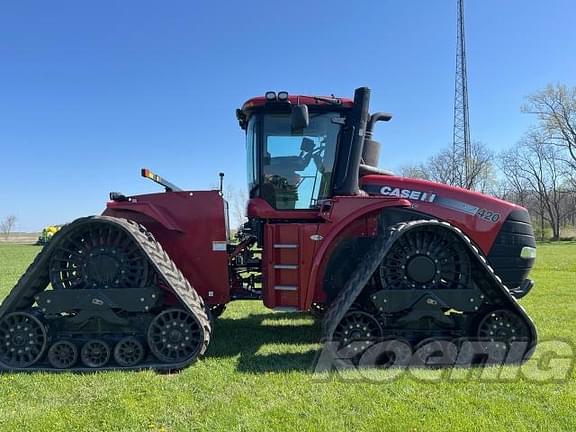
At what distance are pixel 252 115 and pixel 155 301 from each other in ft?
8.99

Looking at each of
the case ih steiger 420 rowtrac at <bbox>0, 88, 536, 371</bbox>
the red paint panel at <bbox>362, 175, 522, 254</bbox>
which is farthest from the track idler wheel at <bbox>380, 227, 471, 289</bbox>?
the red paint panel at <bbox>362, 175, 522, 254</bbox>

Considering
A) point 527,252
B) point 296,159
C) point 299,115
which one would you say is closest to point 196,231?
point 296,159

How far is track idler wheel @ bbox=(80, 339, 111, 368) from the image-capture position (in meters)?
5.08

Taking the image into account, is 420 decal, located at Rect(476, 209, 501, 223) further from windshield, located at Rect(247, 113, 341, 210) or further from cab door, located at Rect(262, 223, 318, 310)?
cab door, located at Rect(262, 223, 318, 310)

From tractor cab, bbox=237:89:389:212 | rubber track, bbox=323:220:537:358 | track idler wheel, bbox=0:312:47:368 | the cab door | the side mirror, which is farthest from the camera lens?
tractor cab, bbox=237:89:389:212

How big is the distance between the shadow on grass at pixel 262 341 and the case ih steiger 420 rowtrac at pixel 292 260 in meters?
0.62

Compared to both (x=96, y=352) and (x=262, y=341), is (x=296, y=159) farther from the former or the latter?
(x=96, y=352)

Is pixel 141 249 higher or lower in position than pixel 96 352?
higher

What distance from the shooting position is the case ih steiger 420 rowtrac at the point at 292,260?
201 inches

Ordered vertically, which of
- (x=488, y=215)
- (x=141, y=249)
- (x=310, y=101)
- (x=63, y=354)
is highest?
(x=310, y=101)

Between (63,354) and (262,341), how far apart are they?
8.53 feet

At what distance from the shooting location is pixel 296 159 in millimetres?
5836

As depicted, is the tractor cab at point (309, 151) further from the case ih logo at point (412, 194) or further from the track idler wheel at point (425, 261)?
the track idler wheel at point (425, 261)

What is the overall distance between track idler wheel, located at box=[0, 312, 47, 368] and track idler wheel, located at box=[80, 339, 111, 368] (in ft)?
1.60
